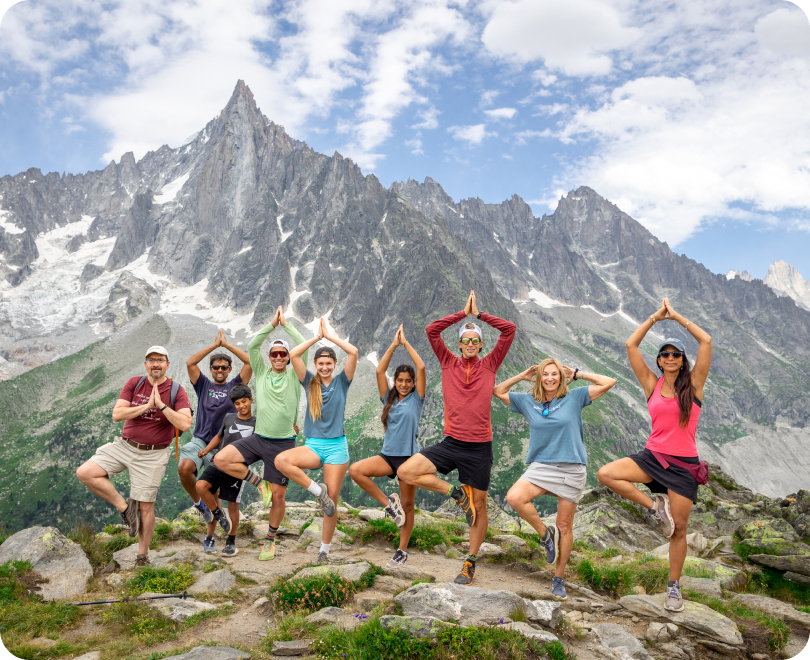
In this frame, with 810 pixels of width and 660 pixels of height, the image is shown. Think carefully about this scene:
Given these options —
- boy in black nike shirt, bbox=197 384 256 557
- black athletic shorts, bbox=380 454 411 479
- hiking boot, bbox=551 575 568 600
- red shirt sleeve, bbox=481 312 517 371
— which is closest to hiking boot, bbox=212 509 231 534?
boy in black nike shirt, bbox=197 384 256 557

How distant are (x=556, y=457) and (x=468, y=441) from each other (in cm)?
182

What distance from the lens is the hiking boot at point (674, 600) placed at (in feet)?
27.9

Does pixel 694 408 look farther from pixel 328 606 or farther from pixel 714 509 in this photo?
pixel 714 509

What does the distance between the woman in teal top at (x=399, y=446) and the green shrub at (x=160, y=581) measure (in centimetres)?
401

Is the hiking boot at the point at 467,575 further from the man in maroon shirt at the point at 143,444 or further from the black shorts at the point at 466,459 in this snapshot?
the man in maroon shirt at the point at 143,444

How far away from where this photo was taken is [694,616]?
8266 mm

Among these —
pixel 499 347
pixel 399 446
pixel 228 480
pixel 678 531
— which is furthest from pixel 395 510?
pixel 678 531

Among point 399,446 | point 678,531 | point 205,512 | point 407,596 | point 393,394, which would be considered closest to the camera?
point 407,596

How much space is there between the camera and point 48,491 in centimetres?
16350

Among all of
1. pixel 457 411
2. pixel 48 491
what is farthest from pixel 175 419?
pixel 48 491

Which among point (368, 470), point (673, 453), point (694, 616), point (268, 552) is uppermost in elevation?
point (673, 453)

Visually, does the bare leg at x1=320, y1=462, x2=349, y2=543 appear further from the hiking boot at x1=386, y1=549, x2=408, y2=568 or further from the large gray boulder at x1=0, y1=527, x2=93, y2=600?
the large gray boulder at x1=0, y1=527, x2=93, y2=600

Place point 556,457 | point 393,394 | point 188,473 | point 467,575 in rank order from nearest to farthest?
point 467,575 → point 556,457 → point 393,394 → point 188,473

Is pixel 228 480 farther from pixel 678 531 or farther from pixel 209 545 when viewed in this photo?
pixel 678 531
